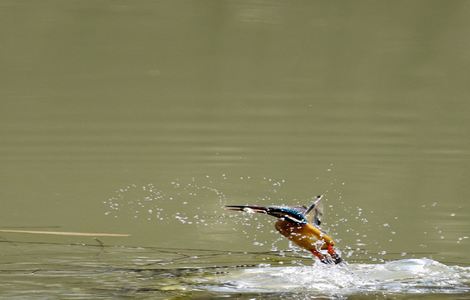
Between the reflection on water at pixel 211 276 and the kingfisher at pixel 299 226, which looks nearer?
the kingfisher at pixel 299 226

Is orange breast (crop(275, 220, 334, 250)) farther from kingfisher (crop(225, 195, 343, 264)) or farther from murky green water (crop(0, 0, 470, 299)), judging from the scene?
murky green water (crop(0, 0, 470, 299))

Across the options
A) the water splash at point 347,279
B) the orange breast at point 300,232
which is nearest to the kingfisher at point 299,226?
the orange breast at point 300,232

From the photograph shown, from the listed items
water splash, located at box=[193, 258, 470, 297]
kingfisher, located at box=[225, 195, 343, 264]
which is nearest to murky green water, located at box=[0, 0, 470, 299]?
water splash, located at box=[193, 258, 470, 297]

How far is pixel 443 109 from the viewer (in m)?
7.35

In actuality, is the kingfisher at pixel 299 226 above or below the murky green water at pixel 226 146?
below

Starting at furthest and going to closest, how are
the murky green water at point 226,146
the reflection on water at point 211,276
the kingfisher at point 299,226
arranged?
the murky green water at point 226,146 → the reflection on water at point 211,276 → the kingfisher at point 299,226

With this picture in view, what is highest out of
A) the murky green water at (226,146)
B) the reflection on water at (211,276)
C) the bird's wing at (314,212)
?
the murky green water at (226,146)

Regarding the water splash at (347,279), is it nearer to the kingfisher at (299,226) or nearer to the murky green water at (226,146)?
the murky green water at (226,146)

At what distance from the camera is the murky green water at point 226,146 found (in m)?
3.74

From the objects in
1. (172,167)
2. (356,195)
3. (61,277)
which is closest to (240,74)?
(172,167)

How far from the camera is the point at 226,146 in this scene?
607 cm

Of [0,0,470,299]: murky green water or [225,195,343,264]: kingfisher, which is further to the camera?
[0,0,470,299]: murky green water

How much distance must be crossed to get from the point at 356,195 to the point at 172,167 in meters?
0.99

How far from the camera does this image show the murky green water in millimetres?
3742
